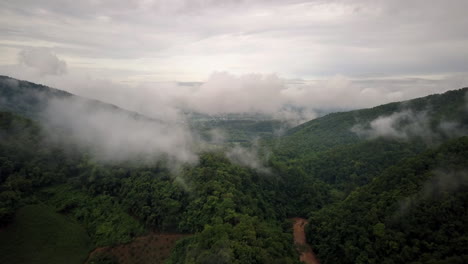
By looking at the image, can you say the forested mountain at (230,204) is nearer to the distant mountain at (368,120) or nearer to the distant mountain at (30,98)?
A: the distant mountain at (368,120)

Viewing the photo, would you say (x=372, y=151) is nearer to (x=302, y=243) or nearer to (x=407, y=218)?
(x=407, y=218)

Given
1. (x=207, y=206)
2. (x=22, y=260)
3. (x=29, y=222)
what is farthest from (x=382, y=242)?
(x=29, y=222)

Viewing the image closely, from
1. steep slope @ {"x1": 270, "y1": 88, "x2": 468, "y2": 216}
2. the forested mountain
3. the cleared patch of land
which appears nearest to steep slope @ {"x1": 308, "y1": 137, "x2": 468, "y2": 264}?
the forested mountain

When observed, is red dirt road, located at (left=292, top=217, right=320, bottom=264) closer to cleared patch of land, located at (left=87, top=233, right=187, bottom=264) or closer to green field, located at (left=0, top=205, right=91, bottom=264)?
cleared patch of land, located at (left=87, top=233, right=187, bottom=264)

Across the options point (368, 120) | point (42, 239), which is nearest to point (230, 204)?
point (42, 239)

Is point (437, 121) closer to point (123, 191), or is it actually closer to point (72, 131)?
point (123, 191)

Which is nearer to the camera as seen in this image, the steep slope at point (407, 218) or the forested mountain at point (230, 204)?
the steep slope at point (407, 218)

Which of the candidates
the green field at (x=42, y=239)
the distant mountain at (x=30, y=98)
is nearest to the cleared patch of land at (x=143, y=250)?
the green field at (x=42, y=239)
